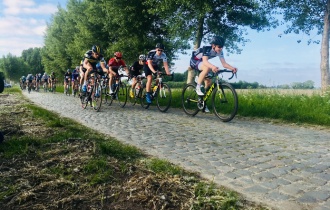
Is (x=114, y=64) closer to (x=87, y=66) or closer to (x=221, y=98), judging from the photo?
(x=87, y=66)

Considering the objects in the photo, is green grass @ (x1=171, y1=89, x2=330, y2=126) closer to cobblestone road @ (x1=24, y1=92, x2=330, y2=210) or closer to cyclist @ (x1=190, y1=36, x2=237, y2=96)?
cobblestone road @ (x1=24, y1=92, x2=330, y2=210)

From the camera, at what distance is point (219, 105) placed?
9.08 m

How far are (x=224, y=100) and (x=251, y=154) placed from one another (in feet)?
13.6

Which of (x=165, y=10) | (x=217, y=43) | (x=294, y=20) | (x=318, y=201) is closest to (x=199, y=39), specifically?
(x=165, y=10)

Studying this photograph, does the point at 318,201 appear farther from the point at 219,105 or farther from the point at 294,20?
the point at 294,20

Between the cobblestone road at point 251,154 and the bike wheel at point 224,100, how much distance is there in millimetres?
468

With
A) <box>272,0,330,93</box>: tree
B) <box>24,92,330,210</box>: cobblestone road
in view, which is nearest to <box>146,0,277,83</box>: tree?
<box>272,0,330,93</box>: tree

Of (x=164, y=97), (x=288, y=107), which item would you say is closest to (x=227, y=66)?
(x=288, y=107)

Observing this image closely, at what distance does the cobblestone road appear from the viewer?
127 inches

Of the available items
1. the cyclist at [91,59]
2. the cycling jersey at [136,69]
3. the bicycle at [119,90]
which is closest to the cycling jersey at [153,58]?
the cycling jersey at [136,69]

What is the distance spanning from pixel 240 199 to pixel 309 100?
873 centimetres

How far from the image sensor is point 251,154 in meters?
4.82

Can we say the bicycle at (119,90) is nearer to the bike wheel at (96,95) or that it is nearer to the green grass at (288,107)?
the bike wheel at (96,95)

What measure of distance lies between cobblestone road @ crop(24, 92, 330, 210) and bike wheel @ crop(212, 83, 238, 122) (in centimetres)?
47
